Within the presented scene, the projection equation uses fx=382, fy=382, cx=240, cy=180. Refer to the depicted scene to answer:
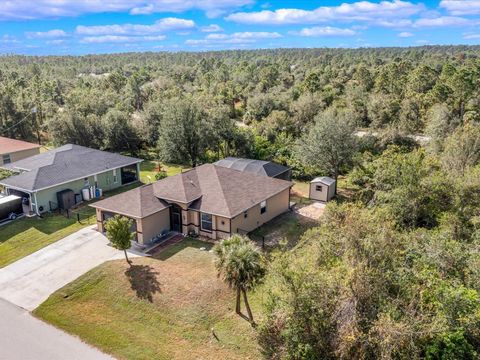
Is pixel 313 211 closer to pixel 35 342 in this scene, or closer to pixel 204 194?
pixel 204 194

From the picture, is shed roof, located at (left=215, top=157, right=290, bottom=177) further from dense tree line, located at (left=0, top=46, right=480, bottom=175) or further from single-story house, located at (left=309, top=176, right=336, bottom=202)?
dense tree line, located at (left=0, top=46, right=480, bottom=175)

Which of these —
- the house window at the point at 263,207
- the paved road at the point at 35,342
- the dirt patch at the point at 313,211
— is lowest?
the paved road at the point at 35,342

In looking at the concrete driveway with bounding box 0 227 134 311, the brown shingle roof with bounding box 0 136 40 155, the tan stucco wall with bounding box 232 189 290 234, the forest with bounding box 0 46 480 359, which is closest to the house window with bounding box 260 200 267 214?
the tan stucco wall with bounding box 232 189 290 234

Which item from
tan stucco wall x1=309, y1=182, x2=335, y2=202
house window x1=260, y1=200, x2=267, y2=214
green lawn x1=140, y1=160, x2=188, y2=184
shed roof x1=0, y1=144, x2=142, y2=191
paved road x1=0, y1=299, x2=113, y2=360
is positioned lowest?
paved road x1=0, y1=299, x2=113, y2=360

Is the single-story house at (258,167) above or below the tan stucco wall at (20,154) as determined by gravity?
above

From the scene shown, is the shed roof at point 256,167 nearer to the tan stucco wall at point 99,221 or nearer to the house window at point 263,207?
the house window at point 263,207

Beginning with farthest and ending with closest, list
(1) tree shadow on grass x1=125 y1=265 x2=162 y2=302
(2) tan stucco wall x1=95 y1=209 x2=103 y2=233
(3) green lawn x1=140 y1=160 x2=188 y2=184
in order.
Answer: (3) green lawn x1=140 y1=160 x2=188 y2=184 → (2) tan stucco wall x1=95 y1=209 x2=103 y2=233 → (1) tree shadow on grass x1=125 y1=265 x2=162 y2=302

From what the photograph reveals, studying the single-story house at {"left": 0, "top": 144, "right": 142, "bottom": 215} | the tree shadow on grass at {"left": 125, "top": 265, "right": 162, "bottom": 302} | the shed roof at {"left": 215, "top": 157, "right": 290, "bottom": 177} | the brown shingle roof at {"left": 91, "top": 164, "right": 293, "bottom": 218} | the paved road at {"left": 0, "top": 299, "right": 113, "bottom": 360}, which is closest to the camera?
the paved road at {"left": 0, "top": 299, "right": 113, "bottom": 360}

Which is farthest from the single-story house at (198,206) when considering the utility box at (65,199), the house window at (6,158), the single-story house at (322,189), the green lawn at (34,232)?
the house window at (6,158)
